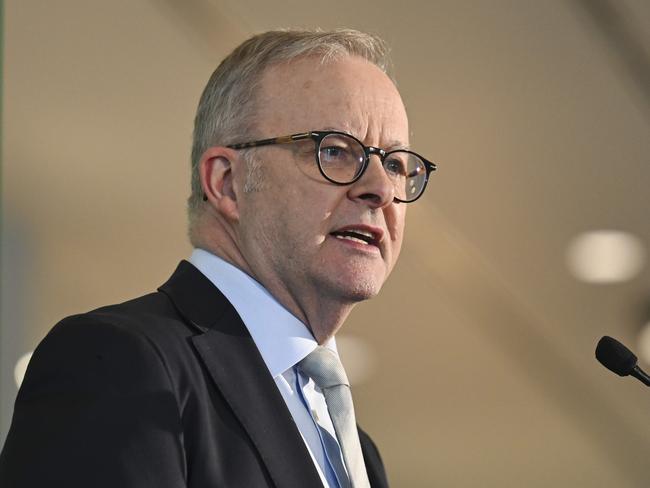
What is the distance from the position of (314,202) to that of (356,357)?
1126 mm

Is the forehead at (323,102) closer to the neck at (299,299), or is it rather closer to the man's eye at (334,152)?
the man's eye at (334,152)

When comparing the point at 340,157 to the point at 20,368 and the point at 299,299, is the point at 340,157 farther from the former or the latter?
the point at 20,368

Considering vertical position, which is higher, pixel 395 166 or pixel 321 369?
pixel 395 166

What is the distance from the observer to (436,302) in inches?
100

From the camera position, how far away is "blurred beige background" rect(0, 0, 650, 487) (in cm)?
244

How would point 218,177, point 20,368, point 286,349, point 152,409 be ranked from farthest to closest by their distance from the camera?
1. point 20,368
2. point 218,177
3. point 286,349
4. point 152,409

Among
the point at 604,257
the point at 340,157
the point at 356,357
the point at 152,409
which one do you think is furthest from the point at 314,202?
the point at 604,257

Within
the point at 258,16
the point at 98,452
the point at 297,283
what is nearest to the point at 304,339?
the point at 297,283

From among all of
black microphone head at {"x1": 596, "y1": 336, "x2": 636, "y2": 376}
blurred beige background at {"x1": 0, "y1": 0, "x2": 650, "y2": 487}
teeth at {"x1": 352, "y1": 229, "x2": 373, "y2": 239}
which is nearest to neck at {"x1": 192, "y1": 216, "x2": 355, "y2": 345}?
teeth at {"x1": 352, "y1": 229, "x2": 373, "y2": 239}

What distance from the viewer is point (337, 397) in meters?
1.44

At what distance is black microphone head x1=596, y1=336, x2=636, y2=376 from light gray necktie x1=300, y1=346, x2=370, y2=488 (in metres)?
0.38

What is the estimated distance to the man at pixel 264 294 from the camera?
1157 millimetres

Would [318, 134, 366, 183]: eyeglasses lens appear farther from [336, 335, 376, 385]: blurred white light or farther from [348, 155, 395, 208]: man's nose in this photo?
[336, 335, 376, 385]: blurred white light

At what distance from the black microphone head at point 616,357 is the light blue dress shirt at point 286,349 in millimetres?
404
